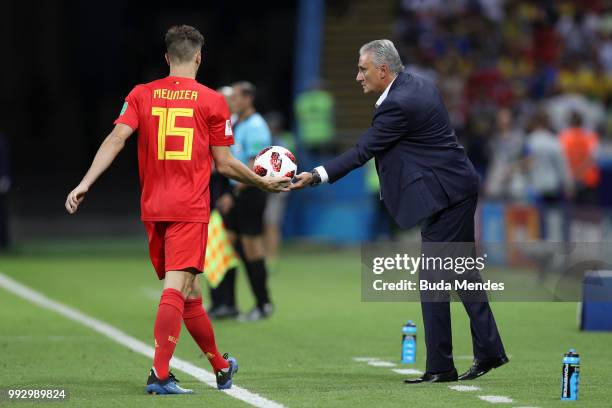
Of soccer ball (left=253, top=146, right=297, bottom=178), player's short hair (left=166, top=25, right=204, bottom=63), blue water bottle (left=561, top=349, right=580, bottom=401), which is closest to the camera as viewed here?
blue water bottle (left=561, top=349, right=580, bottom=401)

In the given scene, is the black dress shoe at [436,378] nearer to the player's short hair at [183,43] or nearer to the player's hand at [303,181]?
the player's hand at [303,181]

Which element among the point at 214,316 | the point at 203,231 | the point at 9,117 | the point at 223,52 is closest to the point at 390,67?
the point at 203,231

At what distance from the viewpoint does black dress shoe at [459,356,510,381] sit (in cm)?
874

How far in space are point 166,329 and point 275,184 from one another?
4.12 feet

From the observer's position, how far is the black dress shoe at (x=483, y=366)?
8742 millimetres

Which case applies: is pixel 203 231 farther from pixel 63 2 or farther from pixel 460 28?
pixel 63 2

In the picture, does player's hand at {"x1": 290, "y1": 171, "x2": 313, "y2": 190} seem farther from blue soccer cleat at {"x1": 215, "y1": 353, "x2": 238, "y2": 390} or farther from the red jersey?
blue soccer cleat at {"x1": 215, "y1": 353, "x2": 238, "y2": 390}

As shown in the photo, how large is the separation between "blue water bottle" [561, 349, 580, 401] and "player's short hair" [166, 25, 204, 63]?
280 centimetres

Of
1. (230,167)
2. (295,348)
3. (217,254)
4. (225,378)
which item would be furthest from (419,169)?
(217,254)

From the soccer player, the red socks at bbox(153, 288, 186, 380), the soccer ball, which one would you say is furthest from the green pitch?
the soccer ball

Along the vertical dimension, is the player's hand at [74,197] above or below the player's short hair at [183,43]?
below

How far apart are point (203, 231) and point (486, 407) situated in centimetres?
195

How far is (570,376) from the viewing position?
306 inches

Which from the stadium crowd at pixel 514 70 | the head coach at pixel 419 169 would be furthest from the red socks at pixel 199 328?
the stadium crowd at pixel 514 70
